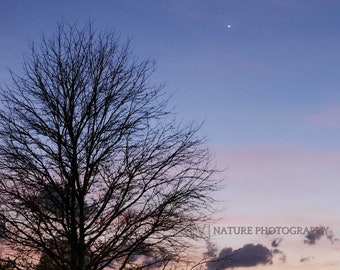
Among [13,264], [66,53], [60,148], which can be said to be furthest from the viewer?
[66,53]

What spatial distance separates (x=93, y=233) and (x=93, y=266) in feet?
2.59

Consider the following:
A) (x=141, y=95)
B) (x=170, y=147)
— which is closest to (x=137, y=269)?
(x=170, y=147)

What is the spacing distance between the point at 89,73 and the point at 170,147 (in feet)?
A: 9.66

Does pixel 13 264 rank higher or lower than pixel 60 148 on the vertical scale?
lower

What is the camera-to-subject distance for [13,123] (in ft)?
43.3

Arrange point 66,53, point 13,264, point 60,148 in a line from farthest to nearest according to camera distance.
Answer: point 66,53 < point 60,148 < point 13,264

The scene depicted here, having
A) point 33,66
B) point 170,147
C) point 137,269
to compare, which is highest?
point 33,66

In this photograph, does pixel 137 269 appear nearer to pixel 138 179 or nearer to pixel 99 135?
pixel 138 179

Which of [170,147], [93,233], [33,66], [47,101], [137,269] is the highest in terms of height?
[33,66]

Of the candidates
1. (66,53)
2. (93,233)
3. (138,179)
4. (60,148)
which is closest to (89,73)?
(66,53)

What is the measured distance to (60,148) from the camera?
42.5ft

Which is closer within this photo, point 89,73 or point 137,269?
point 137,269

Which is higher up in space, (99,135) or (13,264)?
(99,135)

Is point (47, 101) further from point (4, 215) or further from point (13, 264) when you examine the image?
point (13, 264)
